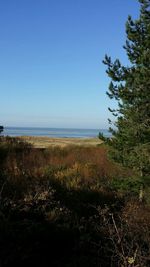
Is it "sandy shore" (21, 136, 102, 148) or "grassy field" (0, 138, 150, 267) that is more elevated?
"sandy shore" (21, 136, 102, 148)

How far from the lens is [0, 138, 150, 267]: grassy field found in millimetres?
8203

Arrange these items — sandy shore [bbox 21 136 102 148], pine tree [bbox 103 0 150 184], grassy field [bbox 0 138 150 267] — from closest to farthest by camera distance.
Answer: grassy field [bbox 0 138 150 267] < pine tree [bbox 103 0 150 184] < sandy shore [bbox 21 136 102 148]

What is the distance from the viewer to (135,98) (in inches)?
511

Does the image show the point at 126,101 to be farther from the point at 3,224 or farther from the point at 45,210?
the point at 3,224

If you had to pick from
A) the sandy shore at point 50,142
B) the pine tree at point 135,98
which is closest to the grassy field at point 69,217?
A: the pine tree at point 135,98

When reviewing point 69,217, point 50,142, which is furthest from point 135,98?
point 50,142

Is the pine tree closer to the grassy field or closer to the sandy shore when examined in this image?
the grassy field

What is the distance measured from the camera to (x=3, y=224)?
8.73m

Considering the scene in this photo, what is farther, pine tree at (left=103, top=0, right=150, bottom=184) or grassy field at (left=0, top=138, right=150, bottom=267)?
pine tree at (left=103, top=0, right=150, bottom=184)

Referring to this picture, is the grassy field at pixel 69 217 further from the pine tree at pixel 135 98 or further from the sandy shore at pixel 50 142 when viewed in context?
the sandy shore at pixel 50 142

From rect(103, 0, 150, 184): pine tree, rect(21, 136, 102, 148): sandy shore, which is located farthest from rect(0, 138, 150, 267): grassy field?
rect(21, 136, 102, 148): sandy shore

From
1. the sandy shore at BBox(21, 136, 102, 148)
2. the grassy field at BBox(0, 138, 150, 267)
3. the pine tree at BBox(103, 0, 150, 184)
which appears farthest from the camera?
the sandy shore at BBox(21, 136, 102, 148)

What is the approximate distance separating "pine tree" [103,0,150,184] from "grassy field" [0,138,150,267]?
0.99m

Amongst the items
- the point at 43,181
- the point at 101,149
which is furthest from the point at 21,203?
the point at 101,149
